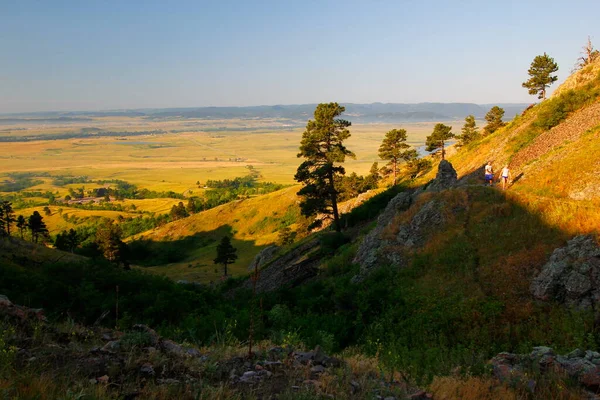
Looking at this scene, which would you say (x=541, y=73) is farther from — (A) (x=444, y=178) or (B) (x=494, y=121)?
(A) (x=444, y=178)

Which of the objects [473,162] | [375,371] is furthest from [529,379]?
[473,162]

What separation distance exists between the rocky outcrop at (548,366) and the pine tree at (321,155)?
25822 millimetres

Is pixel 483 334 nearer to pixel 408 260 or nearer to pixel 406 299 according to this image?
pixel 406 299

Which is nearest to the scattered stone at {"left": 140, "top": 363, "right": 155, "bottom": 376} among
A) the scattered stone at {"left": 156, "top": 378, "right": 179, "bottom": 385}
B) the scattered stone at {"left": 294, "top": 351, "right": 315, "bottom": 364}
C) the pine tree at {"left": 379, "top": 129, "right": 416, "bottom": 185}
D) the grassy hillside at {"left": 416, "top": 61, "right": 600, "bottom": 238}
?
the scattered stone at {"left": 156, "top": 378, "right": 179, "bottom": 385}

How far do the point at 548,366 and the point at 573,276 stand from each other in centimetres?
566

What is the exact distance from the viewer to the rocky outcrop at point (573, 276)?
10953 mm

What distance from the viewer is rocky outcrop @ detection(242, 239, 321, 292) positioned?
972 inches

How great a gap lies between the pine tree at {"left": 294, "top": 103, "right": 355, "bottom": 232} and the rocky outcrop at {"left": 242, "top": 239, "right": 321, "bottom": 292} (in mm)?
3866

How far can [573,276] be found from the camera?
37.2ft

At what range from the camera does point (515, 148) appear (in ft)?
109

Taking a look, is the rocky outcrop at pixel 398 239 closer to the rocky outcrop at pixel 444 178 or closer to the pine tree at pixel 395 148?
the rocky outcrop at pixel 444 178

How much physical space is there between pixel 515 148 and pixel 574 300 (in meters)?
26.2

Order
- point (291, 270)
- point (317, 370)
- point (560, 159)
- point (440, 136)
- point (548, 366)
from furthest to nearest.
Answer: point (440, 136), point (291, 270), point (560, 159), point (548, 366), point (317, 370)

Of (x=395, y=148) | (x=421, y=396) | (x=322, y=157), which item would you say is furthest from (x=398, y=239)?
(x=395, y=148)
